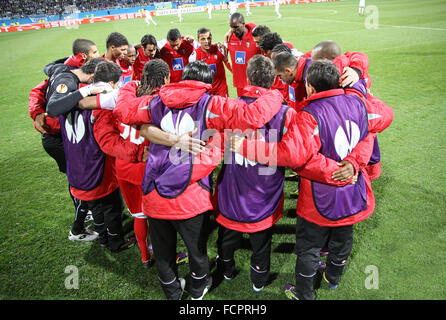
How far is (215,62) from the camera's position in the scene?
18.7ft

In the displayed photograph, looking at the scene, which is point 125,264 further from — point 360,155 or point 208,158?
point 360,155

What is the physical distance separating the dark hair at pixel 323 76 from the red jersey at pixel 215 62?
3.69m

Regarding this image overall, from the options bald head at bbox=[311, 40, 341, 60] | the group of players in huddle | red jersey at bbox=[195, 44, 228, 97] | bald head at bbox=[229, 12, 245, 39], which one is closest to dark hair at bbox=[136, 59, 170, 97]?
the group of players in huddle

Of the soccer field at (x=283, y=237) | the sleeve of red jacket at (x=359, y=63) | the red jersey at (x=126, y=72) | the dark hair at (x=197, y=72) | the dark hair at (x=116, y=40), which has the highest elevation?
the dark hair at (x=116, y=40)

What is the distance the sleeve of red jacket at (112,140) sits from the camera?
2.51 meters

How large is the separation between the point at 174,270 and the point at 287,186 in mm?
2461

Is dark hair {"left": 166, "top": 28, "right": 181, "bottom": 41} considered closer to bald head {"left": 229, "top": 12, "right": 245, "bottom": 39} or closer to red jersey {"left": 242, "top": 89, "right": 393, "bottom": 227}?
bald head {"left": 229, "top": 12, "right": 245, "bottom": 39}

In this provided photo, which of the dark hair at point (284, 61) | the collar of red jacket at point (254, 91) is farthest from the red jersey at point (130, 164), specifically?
the dark hair at point (284, 61)

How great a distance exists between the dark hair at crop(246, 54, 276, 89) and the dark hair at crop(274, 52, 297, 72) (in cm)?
84

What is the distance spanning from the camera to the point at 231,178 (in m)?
2.35

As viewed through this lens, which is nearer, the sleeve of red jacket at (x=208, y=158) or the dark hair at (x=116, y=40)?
the sleeve of red jacket at (x=208, y=158)

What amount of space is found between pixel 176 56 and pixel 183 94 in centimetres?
419

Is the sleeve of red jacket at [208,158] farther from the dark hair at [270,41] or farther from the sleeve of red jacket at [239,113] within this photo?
the dark hair at [270,41]
